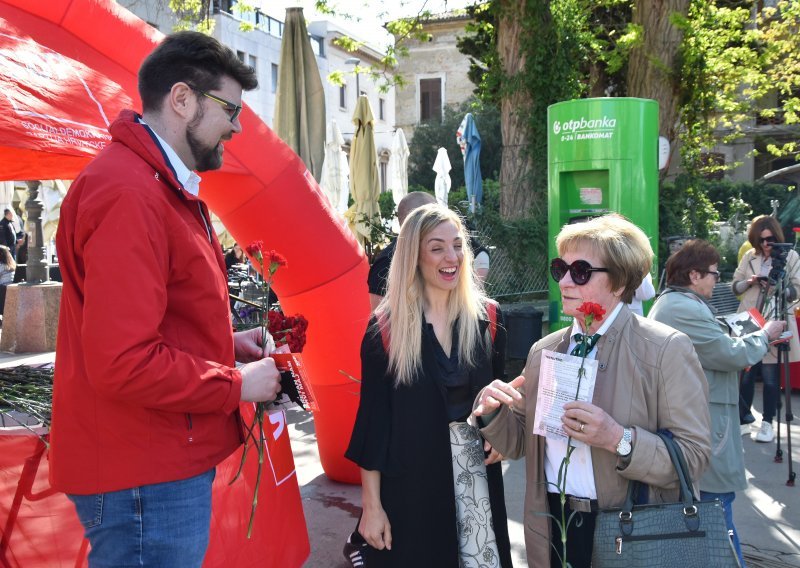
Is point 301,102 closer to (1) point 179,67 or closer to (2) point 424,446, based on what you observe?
(2) point 424,446

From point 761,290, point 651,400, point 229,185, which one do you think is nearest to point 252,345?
point 651,400

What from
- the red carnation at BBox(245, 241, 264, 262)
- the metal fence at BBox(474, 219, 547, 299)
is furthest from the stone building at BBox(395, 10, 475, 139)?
the red carnation at BBox(245, 241, 264, 262)

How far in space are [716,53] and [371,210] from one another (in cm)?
681

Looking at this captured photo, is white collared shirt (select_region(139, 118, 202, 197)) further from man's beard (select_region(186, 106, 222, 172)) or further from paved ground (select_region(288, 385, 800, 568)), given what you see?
paved ground (select_region(288, 385, 800, 568))

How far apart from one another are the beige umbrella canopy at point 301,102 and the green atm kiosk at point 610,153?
2.42m

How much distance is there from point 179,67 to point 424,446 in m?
1.54

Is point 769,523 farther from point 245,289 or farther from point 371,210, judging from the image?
point 245,289

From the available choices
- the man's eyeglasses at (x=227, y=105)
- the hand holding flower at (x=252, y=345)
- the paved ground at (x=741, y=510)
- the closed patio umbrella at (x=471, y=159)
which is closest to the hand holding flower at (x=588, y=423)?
the hand holding flower at (x=252, y=345)

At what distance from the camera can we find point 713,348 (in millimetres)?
3723

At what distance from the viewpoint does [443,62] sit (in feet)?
138

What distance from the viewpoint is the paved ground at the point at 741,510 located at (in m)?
4.51

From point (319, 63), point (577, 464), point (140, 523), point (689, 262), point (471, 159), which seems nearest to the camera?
point (140, 523)

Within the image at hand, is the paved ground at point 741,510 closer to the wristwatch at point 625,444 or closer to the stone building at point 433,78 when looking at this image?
the wristwatch at point 625,444

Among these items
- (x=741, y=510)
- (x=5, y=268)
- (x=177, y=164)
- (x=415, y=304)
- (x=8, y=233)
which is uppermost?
(x=177, y=164)
